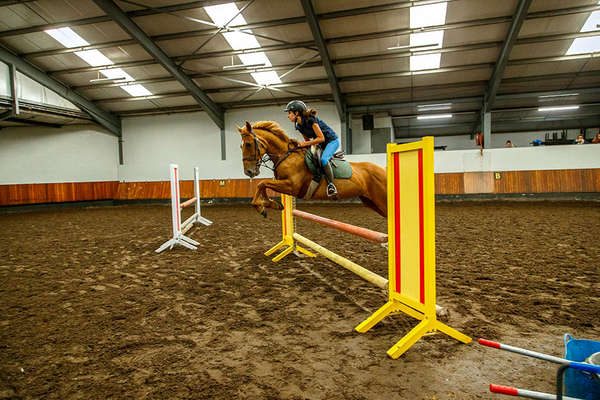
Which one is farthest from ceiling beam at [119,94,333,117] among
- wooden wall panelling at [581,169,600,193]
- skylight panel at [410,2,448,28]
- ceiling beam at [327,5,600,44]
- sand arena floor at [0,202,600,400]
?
sand arena floor at [0,202,600,400]

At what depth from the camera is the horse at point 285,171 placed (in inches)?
154

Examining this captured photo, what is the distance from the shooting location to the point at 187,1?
9.84 m

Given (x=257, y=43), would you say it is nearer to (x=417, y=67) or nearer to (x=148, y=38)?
(x=148, y=38)

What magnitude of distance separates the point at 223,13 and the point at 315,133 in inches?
338

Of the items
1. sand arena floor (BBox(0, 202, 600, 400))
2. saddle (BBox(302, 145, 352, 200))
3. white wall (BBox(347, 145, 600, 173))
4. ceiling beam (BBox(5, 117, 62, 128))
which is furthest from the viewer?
ceiling beam (BBox(5, 117, 62, 128))

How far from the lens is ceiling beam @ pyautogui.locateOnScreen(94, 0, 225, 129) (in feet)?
32.3

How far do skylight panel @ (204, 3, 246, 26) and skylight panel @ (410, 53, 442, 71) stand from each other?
22.0ft

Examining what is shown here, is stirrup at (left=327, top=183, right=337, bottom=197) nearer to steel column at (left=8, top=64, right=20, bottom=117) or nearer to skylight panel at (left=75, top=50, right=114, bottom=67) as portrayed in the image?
skylight panel at (left=75, top=50, right=114, bottom=67)

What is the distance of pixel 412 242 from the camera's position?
2.18 metres

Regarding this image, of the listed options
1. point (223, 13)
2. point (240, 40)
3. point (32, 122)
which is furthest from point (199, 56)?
point (32, 122)

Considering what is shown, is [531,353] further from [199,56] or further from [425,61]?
[199,56]

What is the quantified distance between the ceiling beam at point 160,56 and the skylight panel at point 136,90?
2.68 meters

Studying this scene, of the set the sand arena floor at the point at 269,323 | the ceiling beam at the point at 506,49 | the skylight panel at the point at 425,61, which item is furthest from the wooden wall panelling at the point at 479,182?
the sand arena floor at the point at 269,323

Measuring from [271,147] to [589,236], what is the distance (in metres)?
5.33
